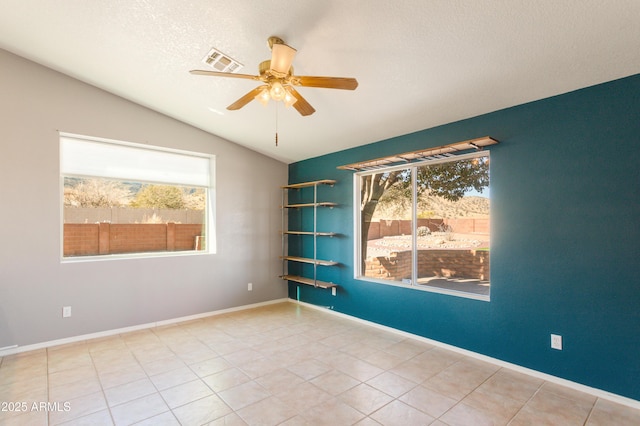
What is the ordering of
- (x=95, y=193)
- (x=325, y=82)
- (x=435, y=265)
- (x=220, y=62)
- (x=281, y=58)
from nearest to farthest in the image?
1. (x=281, y=58)
2. (x=325, y=82)
3. (x=220, y=62)
4. (x=435, y=265)
5. (x=95, y=193)

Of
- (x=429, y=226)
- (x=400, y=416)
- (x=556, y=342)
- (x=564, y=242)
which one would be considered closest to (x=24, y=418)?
(x=400, y=416)

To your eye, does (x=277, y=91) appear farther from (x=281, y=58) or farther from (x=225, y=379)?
(x=225, y=379)

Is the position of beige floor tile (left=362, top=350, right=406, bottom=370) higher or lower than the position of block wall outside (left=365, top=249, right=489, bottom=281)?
lower

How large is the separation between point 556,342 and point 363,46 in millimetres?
3051

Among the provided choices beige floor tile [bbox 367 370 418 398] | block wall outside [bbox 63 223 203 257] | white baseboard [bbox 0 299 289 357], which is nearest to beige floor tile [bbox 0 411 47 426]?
white baseboard [bbox 0 299 289 357]

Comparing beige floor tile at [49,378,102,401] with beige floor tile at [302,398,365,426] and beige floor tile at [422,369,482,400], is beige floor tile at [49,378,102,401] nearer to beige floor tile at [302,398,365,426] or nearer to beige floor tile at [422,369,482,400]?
beige floor tile at [302,398,365,426]

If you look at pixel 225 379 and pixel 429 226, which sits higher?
pixel 429 226

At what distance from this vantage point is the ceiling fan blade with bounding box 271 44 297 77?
6.70ft

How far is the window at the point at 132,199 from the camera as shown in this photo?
393 cm

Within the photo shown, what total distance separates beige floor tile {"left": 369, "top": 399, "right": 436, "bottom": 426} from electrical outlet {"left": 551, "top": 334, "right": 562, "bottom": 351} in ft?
4.65

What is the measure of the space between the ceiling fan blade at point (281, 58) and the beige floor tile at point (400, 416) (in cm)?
258

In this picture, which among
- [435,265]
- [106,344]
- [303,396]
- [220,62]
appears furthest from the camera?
[435,265]

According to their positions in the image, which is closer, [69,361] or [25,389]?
[25,389]

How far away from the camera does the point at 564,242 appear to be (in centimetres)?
280
